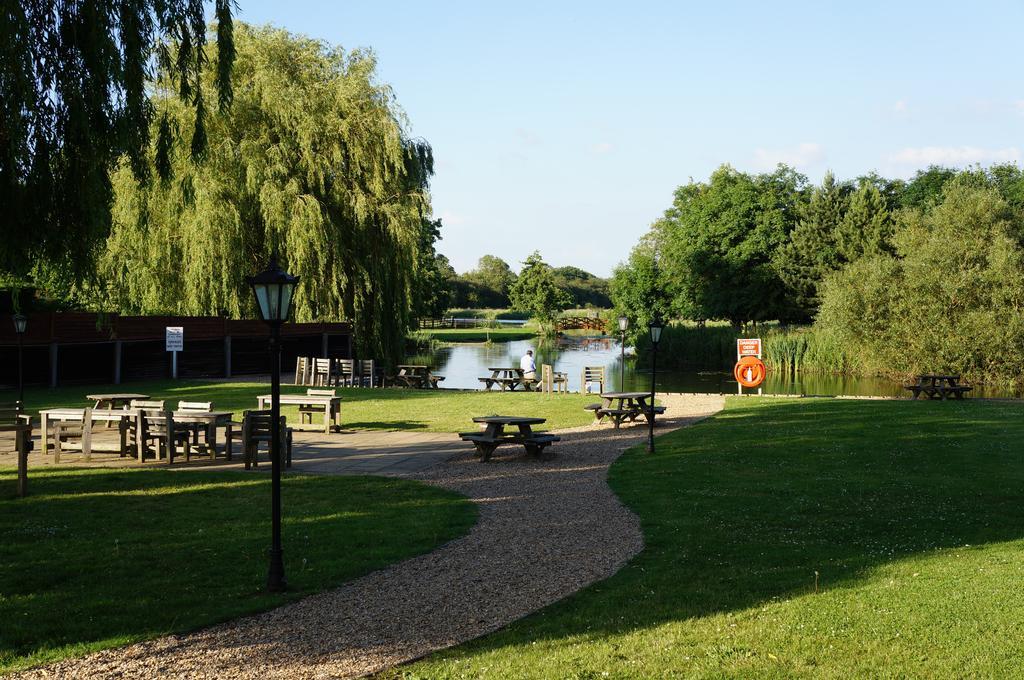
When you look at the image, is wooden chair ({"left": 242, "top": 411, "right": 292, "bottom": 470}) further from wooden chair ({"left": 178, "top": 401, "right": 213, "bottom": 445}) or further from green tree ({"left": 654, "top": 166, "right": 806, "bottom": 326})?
green tree ({"left": 654, "top": 166, "right": 806, "bottom": 326})

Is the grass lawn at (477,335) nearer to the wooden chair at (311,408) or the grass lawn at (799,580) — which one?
the wooden chair at (311,408)

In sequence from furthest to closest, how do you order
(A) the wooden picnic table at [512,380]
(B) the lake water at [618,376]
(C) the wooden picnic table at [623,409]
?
(B) the lake water at [618,376]
(A) the wooden picnic table at [512,380]
(C) the wooden picnic table at [623,409]

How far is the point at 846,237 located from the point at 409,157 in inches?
1235

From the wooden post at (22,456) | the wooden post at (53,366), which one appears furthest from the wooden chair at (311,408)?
the wooden post at (53,366)

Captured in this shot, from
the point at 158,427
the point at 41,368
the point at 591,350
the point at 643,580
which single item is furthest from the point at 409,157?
the point at 591,350

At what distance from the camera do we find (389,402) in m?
25.8

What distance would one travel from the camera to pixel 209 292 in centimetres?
3312

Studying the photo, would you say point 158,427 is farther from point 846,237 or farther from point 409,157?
point 846,237

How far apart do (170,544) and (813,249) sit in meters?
51.1

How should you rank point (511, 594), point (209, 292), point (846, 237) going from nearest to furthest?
point (511, 594)
point (209, 292)
point (846, 237)

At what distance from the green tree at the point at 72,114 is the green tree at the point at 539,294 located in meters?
91.0

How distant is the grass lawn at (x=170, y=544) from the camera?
6.87 metres

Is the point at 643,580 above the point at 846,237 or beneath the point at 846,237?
beneath

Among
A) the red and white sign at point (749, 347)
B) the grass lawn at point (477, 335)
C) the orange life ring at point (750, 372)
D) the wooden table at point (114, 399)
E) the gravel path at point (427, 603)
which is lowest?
the gravel path at point (427, 603)
